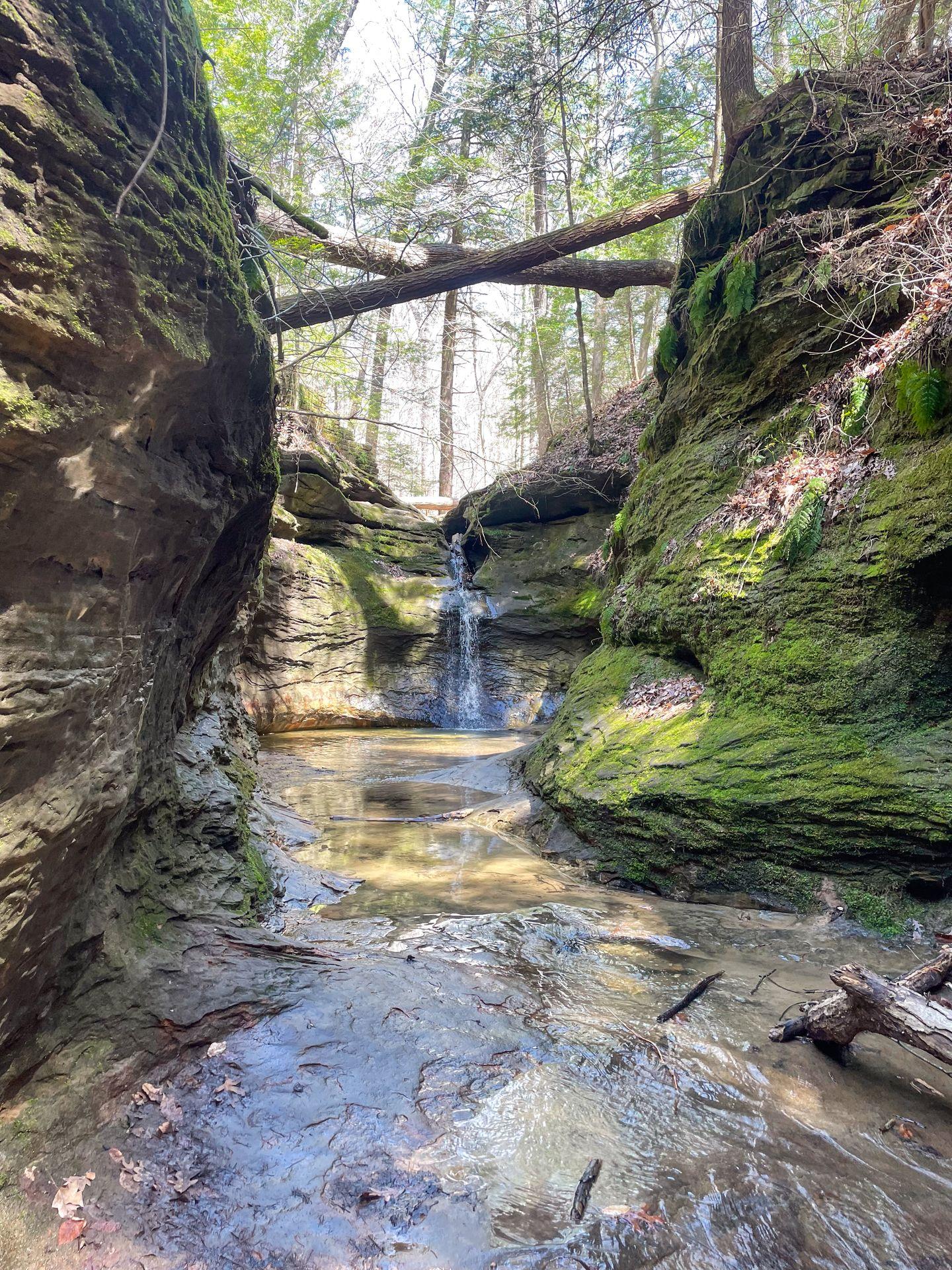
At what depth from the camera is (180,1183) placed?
1.67m

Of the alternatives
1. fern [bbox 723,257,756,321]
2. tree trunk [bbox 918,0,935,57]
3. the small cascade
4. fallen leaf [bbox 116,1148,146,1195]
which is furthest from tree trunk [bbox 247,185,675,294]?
the small cascade

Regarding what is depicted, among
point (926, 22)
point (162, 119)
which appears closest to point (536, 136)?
point (926, 22)

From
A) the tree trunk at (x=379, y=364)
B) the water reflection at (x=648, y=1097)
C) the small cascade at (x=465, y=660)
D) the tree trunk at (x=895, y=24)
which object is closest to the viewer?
the water reflection at (x=648, y=1097)

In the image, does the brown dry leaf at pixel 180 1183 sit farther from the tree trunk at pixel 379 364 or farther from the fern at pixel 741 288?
the fern at pixel 741 288

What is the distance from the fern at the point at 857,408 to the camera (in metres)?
4.55

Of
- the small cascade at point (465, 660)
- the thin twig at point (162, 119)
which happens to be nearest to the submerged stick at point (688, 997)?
the thin twig at point (162, 119)

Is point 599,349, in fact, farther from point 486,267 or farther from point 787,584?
point 787,584

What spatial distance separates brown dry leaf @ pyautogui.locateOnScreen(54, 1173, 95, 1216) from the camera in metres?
1.53

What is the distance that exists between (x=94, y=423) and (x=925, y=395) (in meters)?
4.52

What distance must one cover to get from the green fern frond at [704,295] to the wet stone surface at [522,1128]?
234 inches

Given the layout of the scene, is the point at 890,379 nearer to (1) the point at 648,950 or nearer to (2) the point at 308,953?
(1) the point at 648,950

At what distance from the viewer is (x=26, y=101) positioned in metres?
1.47

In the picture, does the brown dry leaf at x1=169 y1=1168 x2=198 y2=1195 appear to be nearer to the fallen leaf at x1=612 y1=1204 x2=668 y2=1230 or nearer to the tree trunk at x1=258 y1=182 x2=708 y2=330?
the fallen leaf at x1=612 y1=1204 x2=668 y2=1230

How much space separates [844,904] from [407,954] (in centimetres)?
236
